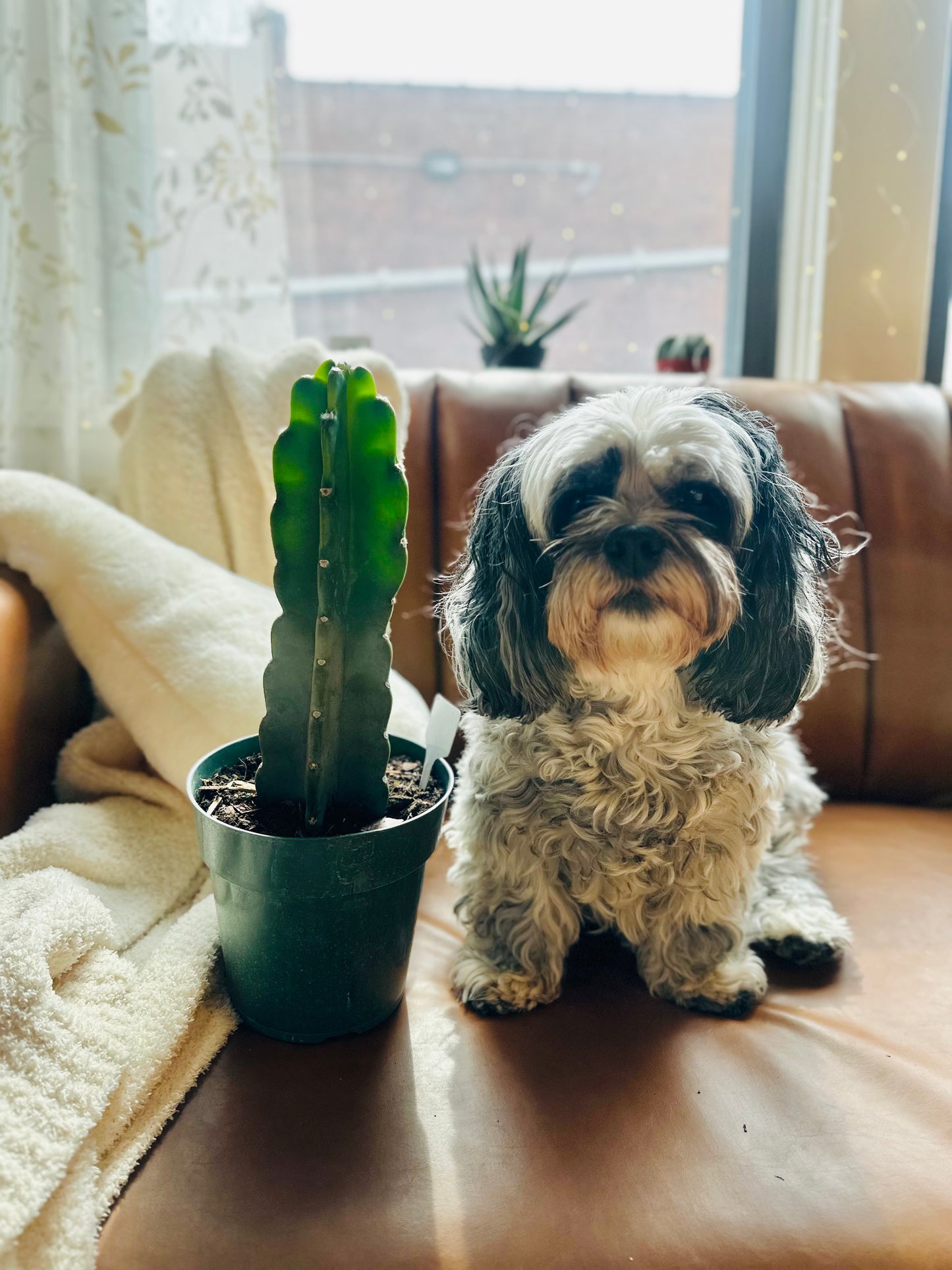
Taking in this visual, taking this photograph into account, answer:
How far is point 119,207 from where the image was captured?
1.75m

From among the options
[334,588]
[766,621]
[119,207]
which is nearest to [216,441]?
[119,207]

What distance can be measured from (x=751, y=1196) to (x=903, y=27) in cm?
234

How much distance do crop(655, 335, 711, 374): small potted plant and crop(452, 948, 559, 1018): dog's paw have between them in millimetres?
1466

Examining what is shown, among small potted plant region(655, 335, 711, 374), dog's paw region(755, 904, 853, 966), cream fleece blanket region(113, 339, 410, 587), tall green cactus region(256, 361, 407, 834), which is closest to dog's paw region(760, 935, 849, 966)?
dog's paw region(755, 904, 853, 966)

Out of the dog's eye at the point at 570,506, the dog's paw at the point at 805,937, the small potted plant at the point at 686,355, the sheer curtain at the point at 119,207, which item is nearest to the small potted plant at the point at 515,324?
the small potted plant at the point at 686,355

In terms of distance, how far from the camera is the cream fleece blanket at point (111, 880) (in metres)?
0.85

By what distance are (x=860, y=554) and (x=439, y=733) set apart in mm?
997

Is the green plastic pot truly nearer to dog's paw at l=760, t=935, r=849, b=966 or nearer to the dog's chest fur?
the dog's chest fur

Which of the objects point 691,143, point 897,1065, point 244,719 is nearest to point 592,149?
point 691,143

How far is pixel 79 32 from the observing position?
165 centimetres

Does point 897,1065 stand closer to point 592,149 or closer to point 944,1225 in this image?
point 944,1225

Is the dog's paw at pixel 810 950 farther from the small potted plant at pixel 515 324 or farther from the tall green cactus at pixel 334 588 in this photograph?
the small potted plant at pixel 515 324

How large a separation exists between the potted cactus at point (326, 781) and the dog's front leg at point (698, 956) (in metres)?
0.32

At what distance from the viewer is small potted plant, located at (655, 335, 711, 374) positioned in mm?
2113
